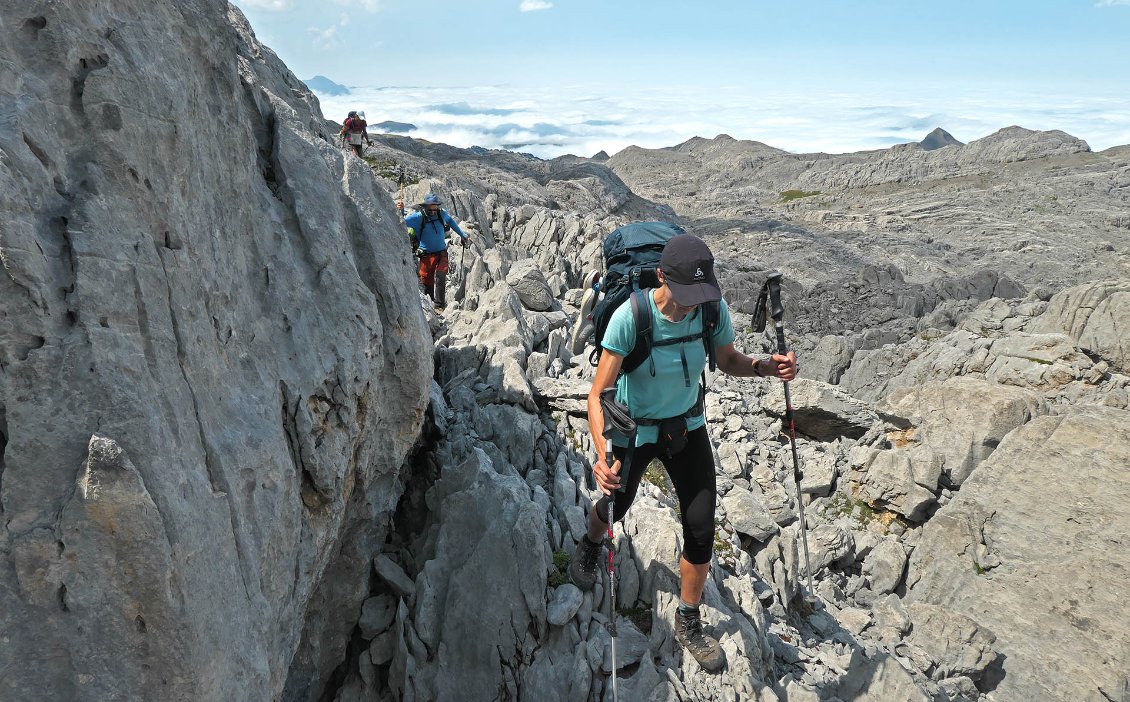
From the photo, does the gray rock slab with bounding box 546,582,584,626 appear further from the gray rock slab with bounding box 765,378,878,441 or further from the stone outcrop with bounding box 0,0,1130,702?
the gray rock slab with bounding box 765,378,878,441

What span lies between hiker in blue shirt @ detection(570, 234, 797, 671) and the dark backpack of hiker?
0.07 m

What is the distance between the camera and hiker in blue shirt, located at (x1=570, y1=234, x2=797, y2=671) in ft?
21.1

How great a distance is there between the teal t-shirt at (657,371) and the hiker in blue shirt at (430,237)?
11129mm

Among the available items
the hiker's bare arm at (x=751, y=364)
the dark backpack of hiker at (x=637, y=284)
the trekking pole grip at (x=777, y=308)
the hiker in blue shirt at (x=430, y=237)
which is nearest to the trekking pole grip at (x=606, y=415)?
the dark backpack of hiker at (x=637, y=284)

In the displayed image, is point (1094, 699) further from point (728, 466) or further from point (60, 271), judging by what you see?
point (60, 271)

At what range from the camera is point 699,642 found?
8000 millimetres

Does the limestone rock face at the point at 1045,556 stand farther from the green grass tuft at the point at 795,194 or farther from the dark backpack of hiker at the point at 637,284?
the green grass tuft at the point at 795,194

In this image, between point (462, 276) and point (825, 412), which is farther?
point (462, 276)

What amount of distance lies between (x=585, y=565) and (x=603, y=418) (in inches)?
110

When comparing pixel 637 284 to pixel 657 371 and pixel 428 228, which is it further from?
pixel 428 228

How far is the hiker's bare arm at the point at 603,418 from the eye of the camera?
21.5ft

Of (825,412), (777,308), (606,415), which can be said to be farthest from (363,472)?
(825,412)

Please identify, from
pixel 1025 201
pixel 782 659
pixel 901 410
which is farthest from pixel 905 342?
pixel 1025 201

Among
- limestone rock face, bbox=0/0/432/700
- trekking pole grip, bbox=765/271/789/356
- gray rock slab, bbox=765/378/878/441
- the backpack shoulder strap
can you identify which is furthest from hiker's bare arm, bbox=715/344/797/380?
gray rock slab, bbox=765/378/878/441
